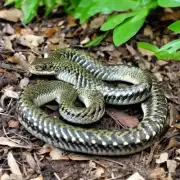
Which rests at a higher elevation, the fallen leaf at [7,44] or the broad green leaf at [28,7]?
the broad green leaf at [28,7]

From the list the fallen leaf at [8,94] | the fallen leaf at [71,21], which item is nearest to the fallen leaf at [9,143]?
the fallen leaf at [8,94]

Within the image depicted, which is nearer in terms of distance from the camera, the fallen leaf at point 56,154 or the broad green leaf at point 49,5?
the fallen leaf at point 56,154

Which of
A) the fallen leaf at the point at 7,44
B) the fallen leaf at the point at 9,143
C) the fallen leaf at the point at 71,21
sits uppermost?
the fallen leaf at the point at 7,44

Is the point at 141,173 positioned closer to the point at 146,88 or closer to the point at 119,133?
the point at 119,133

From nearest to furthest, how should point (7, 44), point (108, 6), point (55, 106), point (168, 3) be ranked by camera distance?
point (168, 3) → point (55, 106) → point (108, 6) → point (7, 44)

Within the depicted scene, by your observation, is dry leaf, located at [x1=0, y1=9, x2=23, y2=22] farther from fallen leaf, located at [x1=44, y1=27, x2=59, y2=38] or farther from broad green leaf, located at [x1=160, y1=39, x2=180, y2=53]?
broad green leaf, located at [x1=160, y1=39, x2=180, y2=53]

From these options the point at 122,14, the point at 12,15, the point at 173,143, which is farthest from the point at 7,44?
the point at 173,143

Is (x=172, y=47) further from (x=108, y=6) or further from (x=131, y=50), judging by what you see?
(x=131, y=50)

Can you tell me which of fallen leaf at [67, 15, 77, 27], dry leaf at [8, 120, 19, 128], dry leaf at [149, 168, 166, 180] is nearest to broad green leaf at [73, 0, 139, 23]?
fallen leaf at [67, 15, 77, 27]

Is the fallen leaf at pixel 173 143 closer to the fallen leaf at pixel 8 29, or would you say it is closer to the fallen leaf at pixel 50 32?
the fallen leaf at pixel 50 32
